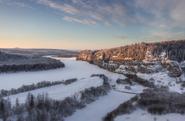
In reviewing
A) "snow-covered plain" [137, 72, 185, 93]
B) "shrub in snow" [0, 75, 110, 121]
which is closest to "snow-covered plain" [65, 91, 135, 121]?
"shrub in snow" [0, 75, 110, 121]

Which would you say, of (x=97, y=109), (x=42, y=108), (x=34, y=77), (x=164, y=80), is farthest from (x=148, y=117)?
(x=34, y=77)

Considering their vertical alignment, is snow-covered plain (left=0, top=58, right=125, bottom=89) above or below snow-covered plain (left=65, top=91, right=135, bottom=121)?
below

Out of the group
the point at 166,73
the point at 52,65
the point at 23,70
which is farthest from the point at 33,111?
the point at 52,65

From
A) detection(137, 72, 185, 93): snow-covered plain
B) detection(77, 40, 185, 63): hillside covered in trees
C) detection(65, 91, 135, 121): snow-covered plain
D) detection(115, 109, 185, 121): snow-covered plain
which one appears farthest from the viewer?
detection(77, 40, 185, 63): hillside covered in trees

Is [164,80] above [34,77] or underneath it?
above

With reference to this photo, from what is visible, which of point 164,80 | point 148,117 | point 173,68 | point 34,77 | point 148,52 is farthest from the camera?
point 148,52

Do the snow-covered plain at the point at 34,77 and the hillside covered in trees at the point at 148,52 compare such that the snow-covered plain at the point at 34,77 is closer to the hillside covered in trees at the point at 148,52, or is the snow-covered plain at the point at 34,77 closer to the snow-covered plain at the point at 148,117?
the snow-covered plain at the point at 148,117

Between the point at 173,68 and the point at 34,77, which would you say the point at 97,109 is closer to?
the point at 34,77

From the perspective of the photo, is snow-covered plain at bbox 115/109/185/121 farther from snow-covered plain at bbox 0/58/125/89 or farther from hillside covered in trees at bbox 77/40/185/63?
hillside covered in trees at bbox 77/40/185/63

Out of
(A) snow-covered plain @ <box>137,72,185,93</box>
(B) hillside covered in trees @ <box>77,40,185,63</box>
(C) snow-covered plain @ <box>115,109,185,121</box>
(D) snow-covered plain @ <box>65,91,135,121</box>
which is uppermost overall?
(B) hillside covered in trees @ <box>77,40,185,63</box>

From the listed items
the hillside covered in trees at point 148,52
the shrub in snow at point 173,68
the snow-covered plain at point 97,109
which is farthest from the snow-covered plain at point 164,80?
the snow-covered plain at point 97,109
